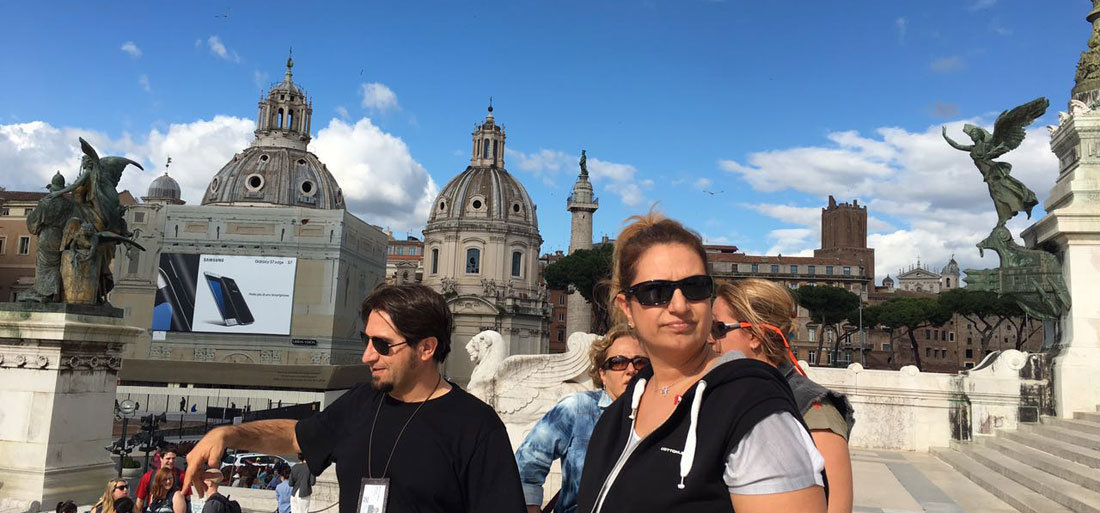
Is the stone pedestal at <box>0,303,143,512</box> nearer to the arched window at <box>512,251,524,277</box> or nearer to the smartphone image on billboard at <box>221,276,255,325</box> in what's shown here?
the smartphone image on billboard at <box>221,276,255,325</box>

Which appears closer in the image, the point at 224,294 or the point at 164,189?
the point at 224,294

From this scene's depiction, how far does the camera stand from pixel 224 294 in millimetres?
41594

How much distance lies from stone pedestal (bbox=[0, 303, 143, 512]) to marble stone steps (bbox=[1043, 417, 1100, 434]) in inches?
476

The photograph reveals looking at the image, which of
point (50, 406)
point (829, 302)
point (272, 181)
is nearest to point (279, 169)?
point (272, 181)

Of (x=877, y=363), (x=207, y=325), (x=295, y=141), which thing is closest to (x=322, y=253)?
(x=207, y=325)

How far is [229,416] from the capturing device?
3012 centimetres

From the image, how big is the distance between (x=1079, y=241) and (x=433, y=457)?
11296mm

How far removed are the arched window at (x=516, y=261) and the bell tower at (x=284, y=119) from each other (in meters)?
20.5

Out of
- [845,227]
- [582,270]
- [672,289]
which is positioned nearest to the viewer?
[672,289]

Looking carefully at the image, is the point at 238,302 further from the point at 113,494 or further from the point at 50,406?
the point at 113,494

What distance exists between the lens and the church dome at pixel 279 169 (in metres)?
59.8

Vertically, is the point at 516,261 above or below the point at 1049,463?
above

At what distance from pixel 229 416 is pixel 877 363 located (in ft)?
215

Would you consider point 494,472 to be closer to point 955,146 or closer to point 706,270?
point 706,270
